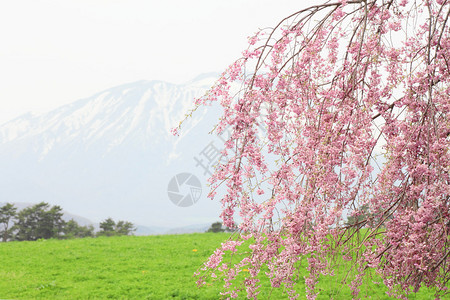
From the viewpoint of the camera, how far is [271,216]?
3.86 metres

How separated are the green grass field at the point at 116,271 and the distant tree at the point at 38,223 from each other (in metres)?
2.38

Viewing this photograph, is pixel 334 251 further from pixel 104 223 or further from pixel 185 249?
pixel 104 223

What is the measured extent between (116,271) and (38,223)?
29.1ft

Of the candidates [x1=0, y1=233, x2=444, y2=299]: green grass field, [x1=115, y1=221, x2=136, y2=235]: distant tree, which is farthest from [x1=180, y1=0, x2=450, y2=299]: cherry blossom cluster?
[x1=115, y1=221, x2=136, y2=235]: distant tree

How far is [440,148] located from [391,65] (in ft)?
3.33

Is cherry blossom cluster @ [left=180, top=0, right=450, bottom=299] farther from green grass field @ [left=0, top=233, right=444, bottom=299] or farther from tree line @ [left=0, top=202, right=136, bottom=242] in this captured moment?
tree line @ [left=0, top=202, right=136, bottom=242]

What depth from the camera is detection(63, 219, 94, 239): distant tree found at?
18112mm

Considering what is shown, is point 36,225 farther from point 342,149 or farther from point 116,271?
point 342,149

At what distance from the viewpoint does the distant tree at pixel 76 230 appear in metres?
18.1

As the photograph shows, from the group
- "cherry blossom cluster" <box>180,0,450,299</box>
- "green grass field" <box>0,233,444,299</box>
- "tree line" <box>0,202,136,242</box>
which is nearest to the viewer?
"cherry blossom cluster" <box>180,0,450,299</box>

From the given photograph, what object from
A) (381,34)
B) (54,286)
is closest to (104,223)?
(54,286)

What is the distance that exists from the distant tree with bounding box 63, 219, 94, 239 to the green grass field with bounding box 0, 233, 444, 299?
7.62ft

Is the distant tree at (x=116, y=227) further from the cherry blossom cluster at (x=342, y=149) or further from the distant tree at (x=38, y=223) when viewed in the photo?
the cherry blossom cluster at (x=342, y=149)

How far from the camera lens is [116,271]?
35.3 feet
